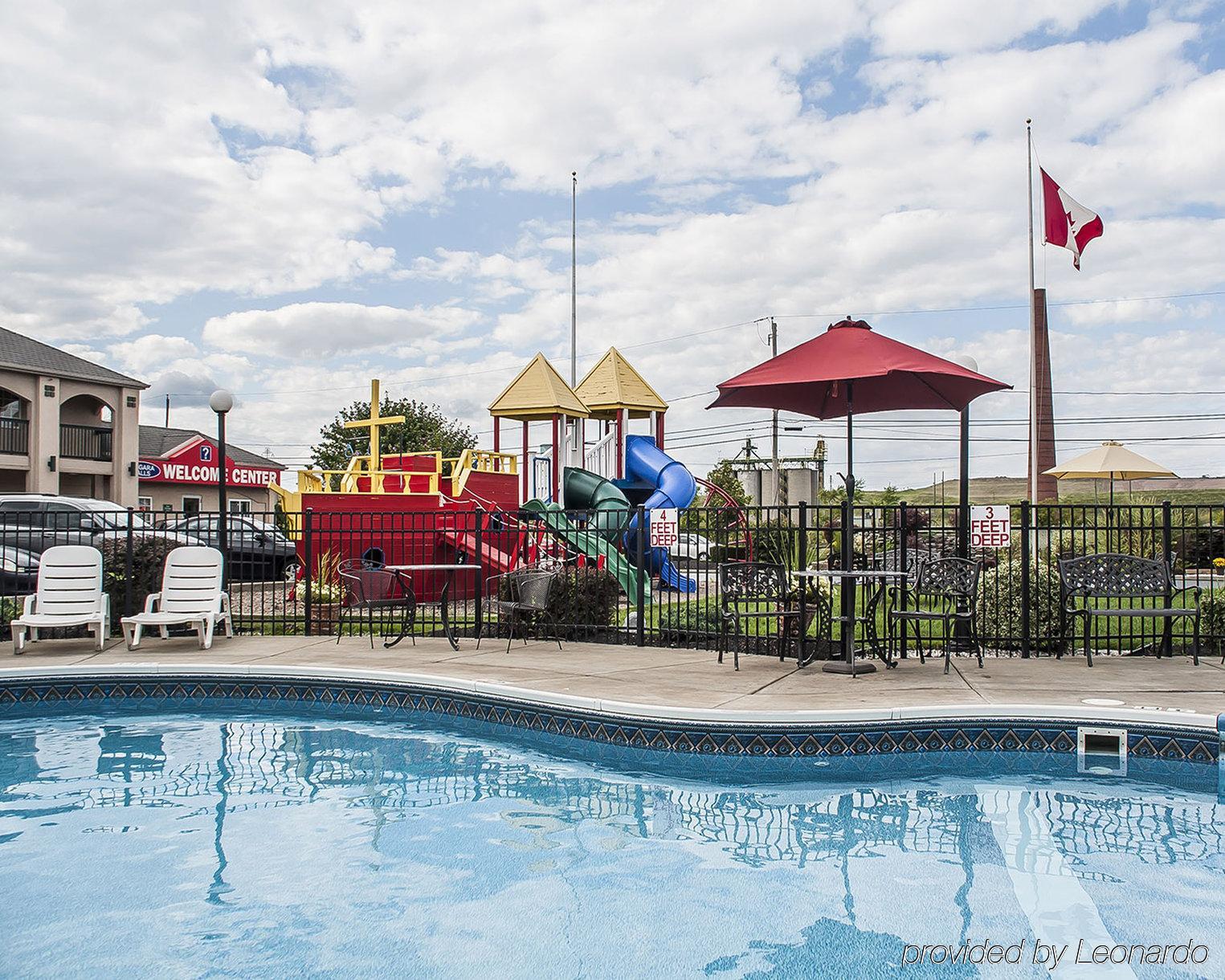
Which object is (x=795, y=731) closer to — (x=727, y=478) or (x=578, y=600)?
(x=578, y=600)

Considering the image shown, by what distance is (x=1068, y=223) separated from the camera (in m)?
16.9

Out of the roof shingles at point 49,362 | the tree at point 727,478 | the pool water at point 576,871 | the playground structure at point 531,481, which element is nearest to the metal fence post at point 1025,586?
the pool water at point 576,871

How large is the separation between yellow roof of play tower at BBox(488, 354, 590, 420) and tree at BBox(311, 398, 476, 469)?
22478mm

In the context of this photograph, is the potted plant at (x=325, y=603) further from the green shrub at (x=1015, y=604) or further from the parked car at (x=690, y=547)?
the green shrub at (x=1015, y=604)

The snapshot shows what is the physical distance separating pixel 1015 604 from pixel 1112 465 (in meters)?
9.79

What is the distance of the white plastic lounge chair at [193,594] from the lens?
368 inches

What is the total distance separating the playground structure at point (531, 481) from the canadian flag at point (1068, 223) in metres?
8.60

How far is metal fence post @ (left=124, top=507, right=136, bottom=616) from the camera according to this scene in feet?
31.6

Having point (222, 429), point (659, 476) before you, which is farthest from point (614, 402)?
point (222, 429)

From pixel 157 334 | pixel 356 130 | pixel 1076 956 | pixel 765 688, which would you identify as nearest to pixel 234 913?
pixel 1076 956

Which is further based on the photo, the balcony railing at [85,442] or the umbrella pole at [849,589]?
the balcony railing at [85,442]

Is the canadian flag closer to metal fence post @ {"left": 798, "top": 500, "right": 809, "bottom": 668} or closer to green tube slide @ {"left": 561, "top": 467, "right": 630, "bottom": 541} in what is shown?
green tube slide @ {"left": 561, "top": 467, "right": 630, "bottom": 541}

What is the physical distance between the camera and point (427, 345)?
23562mm

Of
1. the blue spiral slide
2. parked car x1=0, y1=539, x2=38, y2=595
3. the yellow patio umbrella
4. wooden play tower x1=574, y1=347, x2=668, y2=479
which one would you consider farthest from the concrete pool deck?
wooden play tower x1=574, y1=347, x2=668, y2=479
